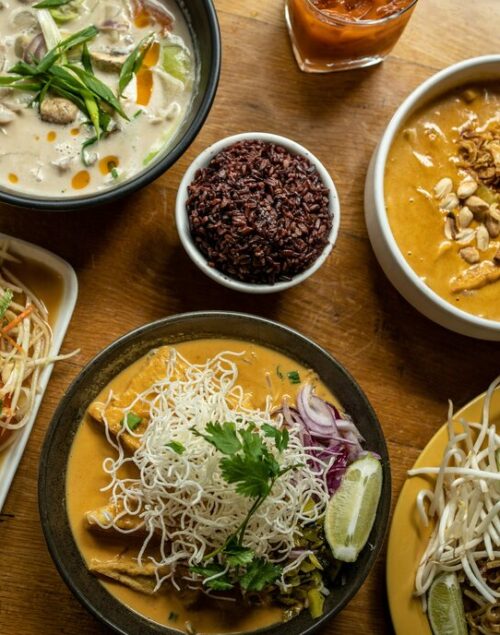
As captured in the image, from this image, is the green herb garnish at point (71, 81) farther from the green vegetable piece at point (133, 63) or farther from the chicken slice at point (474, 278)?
the chicken slice at point (474, 278)

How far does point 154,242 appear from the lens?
268cm

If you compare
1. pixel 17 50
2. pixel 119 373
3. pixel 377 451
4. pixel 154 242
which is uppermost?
pixel 17 50

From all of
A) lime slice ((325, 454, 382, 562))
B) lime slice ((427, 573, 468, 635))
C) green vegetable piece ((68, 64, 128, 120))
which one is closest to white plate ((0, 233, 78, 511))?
green vegetable piece ((68, 64, 128, 120))

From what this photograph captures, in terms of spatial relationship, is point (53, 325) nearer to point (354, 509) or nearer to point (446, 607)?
point (354, 509)

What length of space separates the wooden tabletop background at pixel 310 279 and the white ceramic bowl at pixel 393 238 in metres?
0.14

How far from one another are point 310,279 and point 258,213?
352 millimetres

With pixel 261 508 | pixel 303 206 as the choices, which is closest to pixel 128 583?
pixel 261 508

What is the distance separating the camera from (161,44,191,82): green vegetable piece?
2.51 m

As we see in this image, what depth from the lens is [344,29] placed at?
2492 mm

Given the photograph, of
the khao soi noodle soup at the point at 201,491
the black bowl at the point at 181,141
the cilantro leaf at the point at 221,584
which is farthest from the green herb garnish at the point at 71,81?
the cilantro leaf at the point at 221,584

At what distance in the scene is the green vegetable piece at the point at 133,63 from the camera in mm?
2400

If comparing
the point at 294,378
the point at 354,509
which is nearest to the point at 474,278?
the point at 294,378

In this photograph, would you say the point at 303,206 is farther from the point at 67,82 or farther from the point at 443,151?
the point at 67,82

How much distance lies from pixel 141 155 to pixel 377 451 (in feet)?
3.54
